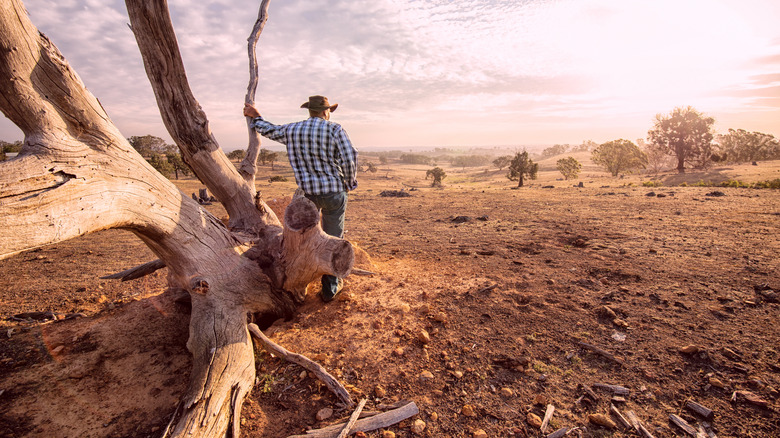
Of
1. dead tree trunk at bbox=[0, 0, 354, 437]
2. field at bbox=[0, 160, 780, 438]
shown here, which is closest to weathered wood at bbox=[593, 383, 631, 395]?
field at bbox=[0, 160, 780, 438]

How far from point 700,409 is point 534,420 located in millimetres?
1180

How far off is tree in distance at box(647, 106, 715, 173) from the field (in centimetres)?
4104

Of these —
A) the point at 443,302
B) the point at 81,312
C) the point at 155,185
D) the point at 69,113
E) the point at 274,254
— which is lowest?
the point at 81,312

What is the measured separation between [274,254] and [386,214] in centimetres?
792

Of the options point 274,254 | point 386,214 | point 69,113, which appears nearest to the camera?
point 69,113

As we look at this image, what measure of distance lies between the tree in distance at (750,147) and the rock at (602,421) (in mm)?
65395

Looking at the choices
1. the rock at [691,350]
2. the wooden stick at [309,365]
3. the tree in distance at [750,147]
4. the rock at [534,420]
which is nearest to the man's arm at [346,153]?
the wooden stick at [309,365]

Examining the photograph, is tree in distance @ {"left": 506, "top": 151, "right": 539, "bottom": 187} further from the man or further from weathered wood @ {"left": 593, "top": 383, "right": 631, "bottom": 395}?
weathered wood @ {"left": 593, "top": 383, "right": 631, "bottom": 395}

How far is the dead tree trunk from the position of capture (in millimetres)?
2043

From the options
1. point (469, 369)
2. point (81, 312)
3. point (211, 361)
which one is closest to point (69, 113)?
point (211, 361)

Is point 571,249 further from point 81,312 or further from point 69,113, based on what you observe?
point 81,312

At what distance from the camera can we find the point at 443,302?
13.1 ft

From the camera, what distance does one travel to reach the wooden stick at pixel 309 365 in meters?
2.48

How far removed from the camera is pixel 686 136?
119ft
